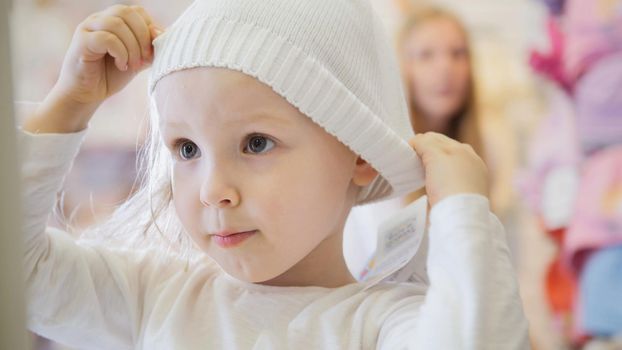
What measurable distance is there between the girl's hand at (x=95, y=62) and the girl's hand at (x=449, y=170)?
0.33m

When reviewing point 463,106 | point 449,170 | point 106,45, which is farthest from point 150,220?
point 463,106

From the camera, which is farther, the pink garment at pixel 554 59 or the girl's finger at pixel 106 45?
the pink garment at pixel 554 59

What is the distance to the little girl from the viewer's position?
723 millimetres

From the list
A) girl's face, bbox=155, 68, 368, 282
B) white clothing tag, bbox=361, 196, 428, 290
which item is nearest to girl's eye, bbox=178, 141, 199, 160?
girl's face, bbox=155, 68, 368, 282

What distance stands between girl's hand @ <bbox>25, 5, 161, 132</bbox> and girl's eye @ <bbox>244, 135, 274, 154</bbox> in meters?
0.18

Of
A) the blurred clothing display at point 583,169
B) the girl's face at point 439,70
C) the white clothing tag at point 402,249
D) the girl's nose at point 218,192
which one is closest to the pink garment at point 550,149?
the blurred clothing display at point 583,169

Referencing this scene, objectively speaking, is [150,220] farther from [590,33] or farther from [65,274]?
[590,33]

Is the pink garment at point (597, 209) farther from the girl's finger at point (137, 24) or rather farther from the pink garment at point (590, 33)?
the girl's finger at point (137, 24)

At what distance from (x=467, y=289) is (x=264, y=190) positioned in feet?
0.72

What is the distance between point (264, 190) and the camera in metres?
0.77

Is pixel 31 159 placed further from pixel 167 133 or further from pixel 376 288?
pixel 376 288

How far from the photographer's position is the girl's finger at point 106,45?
83 centimetres

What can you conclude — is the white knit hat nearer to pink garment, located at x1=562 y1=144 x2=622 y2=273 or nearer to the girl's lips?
the girl's lips

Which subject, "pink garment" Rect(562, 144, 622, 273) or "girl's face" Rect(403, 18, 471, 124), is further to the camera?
"girl's face" Rect(403, 18, 471, 124)
